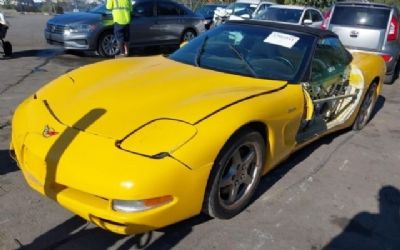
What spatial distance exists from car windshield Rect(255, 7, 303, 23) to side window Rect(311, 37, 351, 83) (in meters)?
7.52

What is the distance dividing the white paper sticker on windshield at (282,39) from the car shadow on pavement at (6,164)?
2.61 m

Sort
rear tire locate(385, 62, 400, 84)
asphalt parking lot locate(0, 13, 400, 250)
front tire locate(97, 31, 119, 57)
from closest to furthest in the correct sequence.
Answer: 1. asphalt parking lot locate(0, 13, 400, 250)
2. rear tire locate(385, 62, 400, 84)
3. front tire locate(97, 31, 119, 57)

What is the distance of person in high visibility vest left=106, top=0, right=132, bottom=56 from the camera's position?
9906 mm

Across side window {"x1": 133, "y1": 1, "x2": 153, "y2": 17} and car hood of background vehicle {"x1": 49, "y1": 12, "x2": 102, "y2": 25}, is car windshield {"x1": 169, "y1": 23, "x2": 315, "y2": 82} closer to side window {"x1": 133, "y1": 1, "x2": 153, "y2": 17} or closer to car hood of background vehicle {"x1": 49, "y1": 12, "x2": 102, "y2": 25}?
car hood of background vehicle {"x1": 49, "y1": 12, "x2": 102, "y2": 25}

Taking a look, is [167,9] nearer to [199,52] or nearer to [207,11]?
[207,11]

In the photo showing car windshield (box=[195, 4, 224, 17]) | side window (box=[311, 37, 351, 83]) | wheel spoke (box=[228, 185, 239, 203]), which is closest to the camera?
wheel spoke (box=[228, 185, 239, 203])

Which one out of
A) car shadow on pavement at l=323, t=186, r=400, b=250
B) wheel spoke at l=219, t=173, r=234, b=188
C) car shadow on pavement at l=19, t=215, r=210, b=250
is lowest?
car shadow on pavement at l=323, t=186, r=400, b=250

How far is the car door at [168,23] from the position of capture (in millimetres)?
11762

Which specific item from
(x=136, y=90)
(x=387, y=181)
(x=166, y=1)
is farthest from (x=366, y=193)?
(x=166, y=1)

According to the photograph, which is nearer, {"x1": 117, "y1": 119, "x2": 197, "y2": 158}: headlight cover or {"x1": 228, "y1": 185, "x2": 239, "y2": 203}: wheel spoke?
{"x1": 117, "y1": 119, "x2": 197, "y2": 158}: headlight cover

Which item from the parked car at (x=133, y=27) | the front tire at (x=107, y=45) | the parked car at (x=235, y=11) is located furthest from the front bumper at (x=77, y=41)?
the parked car at (x=235, y=11)

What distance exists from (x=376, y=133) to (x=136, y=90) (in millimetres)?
3747

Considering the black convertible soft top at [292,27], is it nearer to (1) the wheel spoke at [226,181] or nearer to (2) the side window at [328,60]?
(2) the side window at [328,60]

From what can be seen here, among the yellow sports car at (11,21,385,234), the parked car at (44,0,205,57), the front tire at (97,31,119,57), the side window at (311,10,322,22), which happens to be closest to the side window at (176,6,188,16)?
the parked car at (44,0,205,57)
